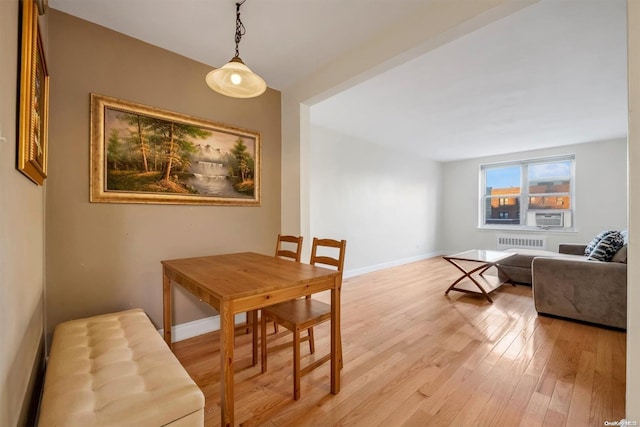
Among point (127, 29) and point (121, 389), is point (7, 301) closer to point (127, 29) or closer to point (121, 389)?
point (121, 389)

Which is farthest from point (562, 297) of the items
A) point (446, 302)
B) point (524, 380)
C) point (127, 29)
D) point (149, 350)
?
point (127, 29)

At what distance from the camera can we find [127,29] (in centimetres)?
197

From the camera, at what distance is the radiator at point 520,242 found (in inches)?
216

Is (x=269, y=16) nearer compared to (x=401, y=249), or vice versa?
(x=269, y=16)

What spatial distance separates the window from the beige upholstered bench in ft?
22.7

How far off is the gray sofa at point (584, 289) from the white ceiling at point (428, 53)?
5.93ft

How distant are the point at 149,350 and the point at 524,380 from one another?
2242 millimetres

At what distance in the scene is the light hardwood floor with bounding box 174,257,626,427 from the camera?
1.45 meters

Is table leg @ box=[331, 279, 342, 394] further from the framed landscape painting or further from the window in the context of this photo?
the window

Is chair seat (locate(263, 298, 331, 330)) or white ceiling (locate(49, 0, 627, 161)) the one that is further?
white ceiling (locate(49, 0, 627, 161))

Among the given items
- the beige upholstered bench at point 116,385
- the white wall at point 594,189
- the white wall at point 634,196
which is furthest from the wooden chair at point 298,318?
the white wall at point 594,189

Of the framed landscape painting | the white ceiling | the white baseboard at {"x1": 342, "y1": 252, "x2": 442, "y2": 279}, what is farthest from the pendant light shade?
the white baseboard at {"x1": 342, "y1": 252, "x2": 442, "y2": 279}

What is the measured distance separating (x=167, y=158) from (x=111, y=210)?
564 millimetres

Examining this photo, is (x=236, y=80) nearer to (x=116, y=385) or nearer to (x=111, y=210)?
(x=111, y=210)
